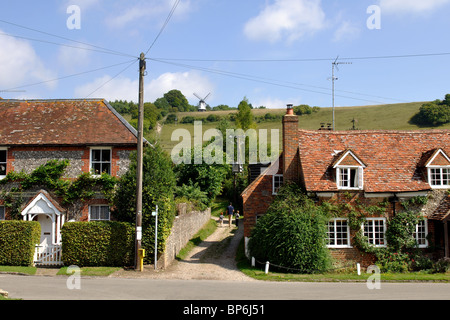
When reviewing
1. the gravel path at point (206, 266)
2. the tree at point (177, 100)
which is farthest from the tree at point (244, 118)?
the tree at point (177, 100)

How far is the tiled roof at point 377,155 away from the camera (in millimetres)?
23281

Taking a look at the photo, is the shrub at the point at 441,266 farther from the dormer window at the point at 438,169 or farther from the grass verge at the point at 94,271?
the grass verge at the point at 94,271

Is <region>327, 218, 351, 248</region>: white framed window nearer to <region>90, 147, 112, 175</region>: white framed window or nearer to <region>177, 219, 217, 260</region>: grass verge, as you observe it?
<region>177, 219, 217, 260</region>: grass verge

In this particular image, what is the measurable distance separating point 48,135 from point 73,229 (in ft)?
24.1

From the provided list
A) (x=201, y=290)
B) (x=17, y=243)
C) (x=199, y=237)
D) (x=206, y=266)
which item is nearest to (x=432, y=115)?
(x=199, y=237)

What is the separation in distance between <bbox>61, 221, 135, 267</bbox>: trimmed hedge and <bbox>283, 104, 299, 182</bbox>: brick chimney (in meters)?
9.56

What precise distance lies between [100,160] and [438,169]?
1962 centimetres

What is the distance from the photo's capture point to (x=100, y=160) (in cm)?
2578

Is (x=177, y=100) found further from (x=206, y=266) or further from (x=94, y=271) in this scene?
(x=94, y=271)

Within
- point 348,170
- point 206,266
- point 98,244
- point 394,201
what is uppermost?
point 348,170

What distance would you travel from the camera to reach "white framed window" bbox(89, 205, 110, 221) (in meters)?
25.6

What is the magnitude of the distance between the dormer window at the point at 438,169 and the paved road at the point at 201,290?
269 inches

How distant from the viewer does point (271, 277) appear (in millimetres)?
20141

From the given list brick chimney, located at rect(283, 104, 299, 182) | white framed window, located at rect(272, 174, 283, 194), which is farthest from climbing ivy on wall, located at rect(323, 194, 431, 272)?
white framed window, located at rect(272, 174, 283, 194)
